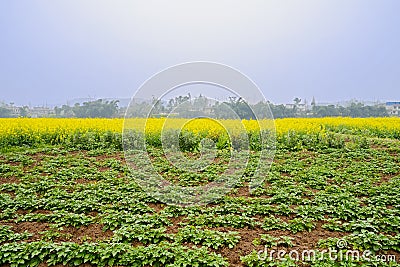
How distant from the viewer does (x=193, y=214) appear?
4461 millimetres

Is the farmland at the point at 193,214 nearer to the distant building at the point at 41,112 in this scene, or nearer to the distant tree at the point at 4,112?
the distant tree at the point at 4,112

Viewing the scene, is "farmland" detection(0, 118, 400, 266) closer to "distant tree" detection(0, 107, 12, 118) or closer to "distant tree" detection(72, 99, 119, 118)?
"distant tree" detection(72, 99, 119, 118)

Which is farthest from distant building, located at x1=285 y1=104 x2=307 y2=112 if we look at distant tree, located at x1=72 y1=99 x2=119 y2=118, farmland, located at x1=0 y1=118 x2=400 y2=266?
farmland, located at x1=0 y1=118 x2=400 y2=266

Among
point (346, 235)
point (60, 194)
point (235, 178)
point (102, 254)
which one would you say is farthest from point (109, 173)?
point (346, 235)

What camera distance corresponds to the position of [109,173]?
262 inches

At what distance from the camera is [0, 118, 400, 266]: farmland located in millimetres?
3318

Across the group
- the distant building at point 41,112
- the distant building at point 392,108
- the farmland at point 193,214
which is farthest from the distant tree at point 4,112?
the distant building at point 392,108

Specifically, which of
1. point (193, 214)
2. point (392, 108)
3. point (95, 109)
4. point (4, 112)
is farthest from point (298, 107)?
point (193, 214)

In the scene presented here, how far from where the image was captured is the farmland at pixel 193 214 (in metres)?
A: 3.32

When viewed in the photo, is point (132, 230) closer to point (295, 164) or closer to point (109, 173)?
point (109, 173)

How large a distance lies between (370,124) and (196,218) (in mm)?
14364

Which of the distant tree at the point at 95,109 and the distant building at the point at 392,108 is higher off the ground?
the distant tree at the point at 95,109

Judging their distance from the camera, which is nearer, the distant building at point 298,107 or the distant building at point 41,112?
the distant building at point 41,112

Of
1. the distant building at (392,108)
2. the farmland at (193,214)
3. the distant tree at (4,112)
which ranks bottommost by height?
the farmland at (193,214)
